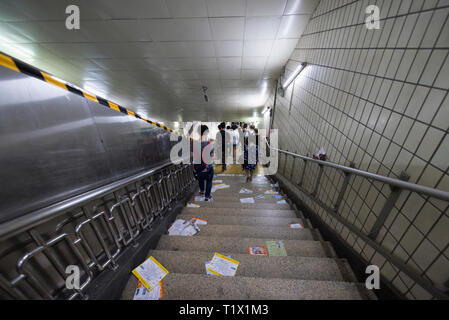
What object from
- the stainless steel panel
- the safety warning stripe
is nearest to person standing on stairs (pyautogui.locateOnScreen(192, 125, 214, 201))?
the stainless steel panel

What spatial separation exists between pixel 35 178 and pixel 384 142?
2514 millimetres

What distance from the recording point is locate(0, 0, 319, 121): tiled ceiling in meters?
2.19

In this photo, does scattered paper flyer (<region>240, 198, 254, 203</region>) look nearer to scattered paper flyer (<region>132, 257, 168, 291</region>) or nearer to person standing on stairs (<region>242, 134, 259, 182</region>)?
person standing on stairs (<region>242, 134, 259, 182</region>)

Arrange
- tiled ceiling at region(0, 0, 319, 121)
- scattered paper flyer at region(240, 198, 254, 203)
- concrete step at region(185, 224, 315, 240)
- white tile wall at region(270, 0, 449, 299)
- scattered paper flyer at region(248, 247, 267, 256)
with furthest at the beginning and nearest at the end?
scattered paper flyer at region(240, 198, 254, 203) → tiled ceiling at region(0, 0, 319, 121) → concrete step at region(185, 224, 315, 240) → scattered paper flyer at region(248, 247, 267, 256) → white tile wall at region(270, 0, 449, 299)

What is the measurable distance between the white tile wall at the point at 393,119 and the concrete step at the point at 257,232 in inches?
15.5

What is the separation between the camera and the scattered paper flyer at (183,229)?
69.9 inches

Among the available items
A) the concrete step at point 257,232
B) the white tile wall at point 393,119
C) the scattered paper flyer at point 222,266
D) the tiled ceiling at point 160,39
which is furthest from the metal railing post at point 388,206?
the tiled ceiling at point 160,39

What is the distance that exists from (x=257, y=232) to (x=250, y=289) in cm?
78

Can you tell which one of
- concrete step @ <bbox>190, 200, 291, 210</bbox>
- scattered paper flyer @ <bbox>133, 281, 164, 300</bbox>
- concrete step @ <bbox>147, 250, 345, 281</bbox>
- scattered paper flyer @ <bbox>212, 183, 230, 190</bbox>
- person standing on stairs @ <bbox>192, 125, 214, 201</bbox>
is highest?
person standing on stairs @ <bbox>192, 125, 214, 201</bbox>

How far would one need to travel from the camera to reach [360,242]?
1.33 meters

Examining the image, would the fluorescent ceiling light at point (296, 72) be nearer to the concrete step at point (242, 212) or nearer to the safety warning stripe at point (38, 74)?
the concrete step at point (242, 212)

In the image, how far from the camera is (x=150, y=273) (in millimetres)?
1171

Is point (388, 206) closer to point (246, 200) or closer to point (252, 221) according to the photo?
point (252, 221)

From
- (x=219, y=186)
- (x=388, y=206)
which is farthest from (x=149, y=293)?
(x=219, y=186)
